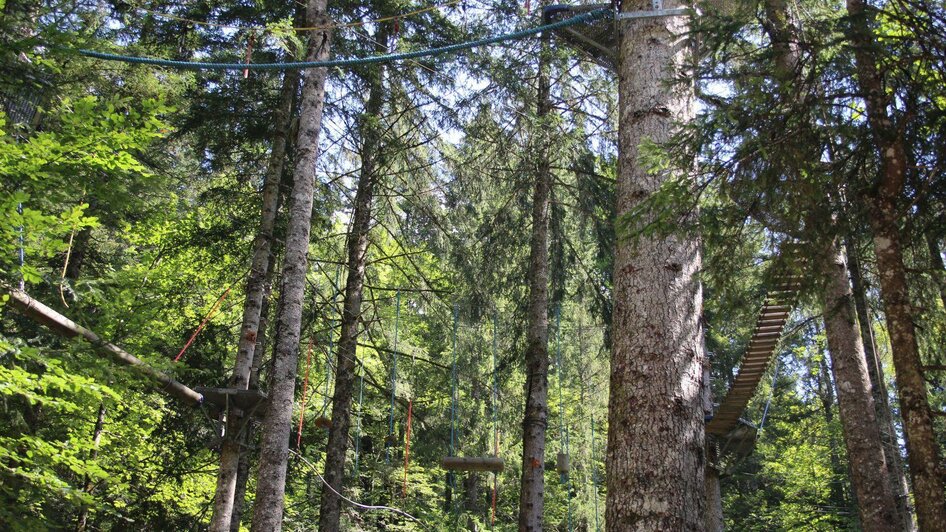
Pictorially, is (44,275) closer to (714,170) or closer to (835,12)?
(714,170)

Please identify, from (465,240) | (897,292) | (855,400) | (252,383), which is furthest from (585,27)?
(252,383)

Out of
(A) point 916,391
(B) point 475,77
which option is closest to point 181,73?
(B) point 475,77

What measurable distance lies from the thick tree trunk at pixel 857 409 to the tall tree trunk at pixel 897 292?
1.74m

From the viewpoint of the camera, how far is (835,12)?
7.33 meters

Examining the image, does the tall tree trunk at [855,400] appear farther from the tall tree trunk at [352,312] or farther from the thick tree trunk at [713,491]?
the tall tree trunk at [352,312]

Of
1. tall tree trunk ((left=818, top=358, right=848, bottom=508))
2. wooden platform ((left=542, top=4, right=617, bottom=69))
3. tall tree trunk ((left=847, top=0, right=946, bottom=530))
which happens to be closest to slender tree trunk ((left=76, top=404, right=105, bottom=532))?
wooden platform ((left=542, top=4, right=617, bottom=69))

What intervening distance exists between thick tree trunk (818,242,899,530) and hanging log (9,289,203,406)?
5.99 m

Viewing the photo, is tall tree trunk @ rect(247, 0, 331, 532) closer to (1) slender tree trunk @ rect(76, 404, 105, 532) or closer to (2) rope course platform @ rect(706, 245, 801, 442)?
(2) rope course platform @ rect(706, 245, 801, 442)

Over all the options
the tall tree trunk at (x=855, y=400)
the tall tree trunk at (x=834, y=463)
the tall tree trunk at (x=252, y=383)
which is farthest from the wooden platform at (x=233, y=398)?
the tall tree trunk at (x=834, y=463)

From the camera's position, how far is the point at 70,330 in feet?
21.0

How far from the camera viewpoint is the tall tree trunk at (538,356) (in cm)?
933

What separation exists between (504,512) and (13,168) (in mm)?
17302

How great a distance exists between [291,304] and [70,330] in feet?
6.26

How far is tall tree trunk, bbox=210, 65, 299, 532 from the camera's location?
322 inches
